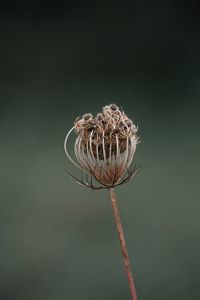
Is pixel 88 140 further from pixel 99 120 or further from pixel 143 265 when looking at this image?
pixel 143 265

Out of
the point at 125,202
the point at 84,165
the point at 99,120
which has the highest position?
the point at 125,202

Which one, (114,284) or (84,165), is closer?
(84,165)

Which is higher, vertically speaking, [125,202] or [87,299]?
[125,202]
